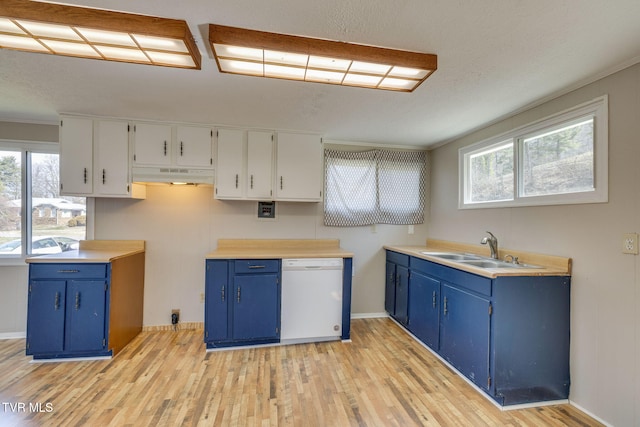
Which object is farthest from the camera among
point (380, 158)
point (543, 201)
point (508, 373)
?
point (380, 158)

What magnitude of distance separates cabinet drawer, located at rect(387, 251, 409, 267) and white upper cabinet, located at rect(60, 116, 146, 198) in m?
3.01

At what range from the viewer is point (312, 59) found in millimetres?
1609

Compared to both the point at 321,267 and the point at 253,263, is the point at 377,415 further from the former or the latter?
the point at 253,263

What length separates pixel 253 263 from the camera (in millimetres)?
2748

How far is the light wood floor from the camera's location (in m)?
1.80

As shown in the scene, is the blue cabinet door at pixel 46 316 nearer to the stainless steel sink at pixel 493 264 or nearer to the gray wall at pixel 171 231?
the gray wall at pixel 171 231

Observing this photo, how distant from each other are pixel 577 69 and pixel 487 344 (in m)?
1.92

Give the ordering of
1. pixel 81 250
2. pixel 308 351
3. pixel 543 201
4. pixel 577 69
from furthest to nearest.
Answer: pixel 81 250 < pixel 308 351 < pixel 543 201 < pixel 577 69

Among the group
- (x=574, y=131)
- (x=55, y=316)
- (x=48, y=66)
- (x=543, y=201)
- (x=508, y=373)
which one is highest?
(x=48, y=66)

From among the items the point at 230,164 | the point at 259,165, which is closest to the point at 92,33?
the point at 230,164

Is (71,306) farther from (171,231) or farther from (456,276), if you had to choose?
(456,276)

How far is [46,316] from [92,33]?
2416 mm

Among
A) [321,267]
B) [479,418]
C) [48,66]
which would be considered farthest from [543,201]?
[48,66]

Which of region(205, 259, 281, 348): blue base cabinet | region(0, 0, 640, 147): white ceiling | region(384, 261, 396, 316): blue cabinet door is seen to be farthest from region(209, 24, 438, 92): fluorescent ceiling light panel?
region(384, 261, 396, 316): blue cabinet door
